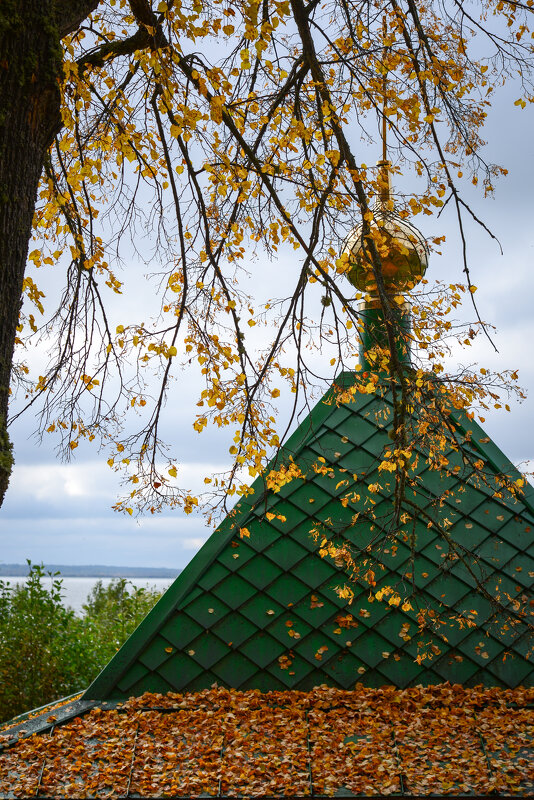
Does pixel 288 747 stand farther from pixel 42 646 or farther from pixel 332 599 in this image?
pixel 42 646

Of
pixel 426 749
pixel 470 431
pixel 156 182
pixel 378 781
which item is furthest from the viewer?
pixel 470 431

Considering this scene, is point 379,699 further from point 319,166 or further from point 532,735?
point 319,166

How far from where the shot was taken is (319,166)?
5047 mm

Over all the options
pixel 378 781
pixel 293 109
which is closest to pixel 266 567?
pixel 378 781

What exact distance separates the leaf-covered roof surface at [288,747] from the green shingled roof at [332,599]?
7.6 inches

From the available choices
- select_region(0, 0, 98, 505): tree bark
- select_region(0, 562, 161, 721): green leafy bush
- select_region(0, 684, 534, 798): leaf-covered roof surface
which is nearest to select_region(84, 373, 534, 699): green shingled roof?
select_region(0, 684, 534, 798): leaf-covered roof surface

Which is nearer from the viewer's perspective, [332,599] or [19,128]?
[19,128]

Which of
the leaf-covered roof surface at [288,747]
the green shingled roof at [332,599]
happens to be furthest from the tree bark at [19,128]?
the green shingled roof at [332,599]

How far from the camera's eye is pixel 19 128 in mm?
3113

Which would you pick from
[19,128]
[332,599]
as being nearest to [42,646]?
[332,599]

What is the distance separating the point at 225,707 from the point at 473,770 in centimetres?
186

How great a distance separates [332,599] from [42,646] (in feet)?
16.5

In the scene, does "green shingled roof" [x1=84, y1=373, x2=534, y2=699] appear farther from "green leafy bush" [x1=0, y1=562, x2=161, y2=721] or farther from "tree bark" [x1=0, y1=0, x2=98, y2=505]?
"green leafy bush" [x1=0, y1=562, x2=161, y2=721]

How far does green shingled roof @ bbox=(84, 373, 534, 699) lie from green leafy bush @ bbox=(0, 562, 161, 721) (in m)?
3.93
